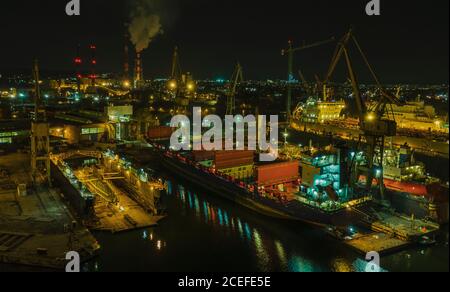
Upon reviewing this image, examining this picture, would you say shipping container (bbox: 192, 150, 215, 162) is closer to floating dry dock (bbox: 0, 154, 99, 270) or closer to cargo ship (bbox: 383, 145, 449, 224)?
floating dry dock (bbox: 0, 154, 99, 270)

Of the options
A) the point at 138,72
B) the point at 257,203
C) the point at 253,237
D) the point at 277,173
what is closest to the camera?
the point at 253,237

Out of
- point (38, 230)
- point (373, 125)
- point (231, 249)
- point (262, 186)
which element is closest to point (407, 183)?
point (373, 125)

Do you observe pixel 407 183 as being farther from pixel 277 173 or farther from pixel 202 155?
pixel 202 155

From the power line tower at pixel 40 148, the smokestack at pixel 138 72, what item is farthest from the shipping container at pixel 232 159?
the smokestack at pixel 138 72

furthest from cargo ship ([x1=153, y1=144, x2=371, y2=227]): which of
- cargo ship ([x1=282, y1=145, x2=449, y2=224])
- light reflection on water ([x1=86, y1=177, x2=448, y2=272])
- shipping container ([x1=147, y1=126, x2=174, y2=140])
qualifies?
shipping container ([x1=147, y1=126, x2=174, y2=140])

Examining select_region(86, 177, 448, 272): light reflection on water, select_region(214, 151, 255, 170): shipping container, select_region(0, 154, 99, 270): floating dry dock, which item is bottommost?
select_region(86, 177, 448, 272): light reflection on water
